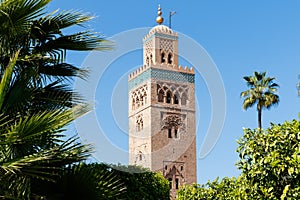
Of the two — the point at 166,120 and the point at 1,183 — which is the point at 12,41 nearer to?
the point at 1,183

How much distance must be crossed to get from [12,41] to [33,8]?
1.75ft

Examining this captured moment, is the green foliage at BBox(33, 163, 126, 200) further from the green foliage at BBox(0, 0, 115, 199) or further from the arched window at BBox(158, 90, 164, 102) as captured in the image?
the arched window at BBox(158, 90, 164, 102)

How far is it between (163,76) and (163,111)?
2.55m

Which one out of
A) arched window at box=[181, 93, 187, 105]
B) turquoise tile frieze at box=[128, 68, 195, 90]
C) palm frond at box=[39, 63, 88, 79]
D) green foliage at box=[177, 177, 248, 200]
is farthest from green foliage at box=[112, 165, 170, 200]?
arched window at box=[181, 93, 187, 105]

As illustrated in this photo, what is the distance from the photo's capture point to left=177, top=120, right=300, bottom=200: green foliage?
18.4 feet

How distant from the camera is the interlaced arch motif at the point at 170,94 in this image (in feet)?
136

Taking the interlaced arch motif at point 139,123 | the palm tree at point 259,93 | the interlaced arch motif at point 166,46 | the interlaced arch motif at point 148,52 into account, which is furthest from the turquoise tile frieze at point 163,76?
the palm tree at point 259,93

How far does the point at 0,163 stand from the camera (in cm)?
463

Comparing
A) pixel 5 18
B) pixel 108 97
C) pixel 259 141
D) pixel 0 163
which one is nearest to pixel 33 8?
pixel 5 18

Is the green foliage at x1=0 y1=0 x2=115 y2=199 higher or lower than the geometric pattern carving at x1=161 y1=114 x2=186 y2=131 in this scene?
lower

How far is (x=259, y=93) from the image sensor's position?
86.6ft

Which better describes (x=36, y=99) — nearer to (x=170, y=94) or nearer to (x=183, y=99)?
(x=170, y=94)

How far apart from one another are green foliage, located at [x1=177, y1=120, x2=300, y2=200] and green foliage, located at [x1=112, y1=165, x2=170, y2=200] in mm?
8509

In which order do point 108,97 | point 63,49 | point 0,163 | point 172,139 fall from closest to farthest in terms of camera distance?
point 0,163 < point 63,49 < point 108,97 < point 172,139
